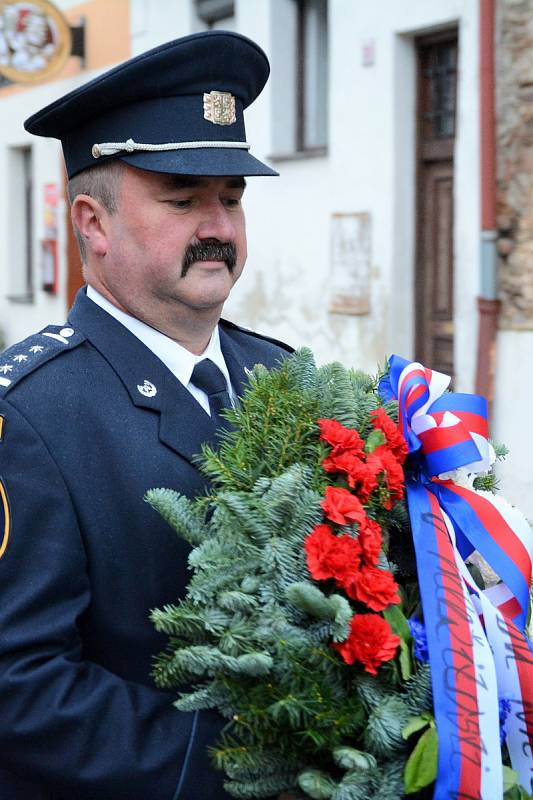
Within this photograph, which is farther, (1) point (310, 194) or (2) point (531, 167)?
(1) point (310, 194)

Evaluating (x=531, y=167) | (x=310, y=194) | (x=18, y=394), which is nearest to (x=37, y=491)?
(x=18, y=394)

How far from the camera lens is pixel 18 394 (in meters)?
1.86

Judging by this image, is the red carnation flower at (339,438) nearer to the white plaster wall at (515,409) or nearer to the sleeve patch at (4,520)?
the sleeve patch at (4,520)

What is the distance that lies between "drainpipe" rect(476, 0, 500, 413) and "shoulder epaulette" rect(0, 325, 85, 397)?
5286mm

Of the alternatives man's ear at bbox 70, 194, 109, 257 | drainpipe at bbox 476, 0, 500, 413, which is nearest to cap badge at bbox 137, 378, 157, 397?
man's ear at bbox 70, 194, 109, 257

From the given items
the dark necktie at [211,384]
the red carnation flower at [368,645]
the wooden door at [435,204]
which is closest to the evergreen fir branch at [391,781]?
the red carnation flower at [368,645]

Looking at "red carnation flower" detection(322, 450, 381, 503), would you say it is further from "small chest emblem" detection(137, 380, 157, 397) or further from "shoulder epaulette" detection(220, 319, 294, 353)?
"shoulder epaulette" detection(220, 319, 294, 353)

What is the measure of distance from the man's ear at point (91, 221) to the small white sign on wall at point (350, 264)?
6218 millimetres

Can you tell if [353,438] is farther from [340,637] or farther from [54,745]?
[54,745]

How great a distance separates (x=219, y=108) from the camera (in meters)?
2.09

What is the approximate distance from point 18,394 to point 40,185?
11801 millimetres

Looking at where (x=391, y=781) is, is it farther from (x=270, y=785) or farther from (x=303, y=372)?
(x=303, y=372)

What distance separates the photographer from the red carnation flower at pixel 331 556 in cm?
151

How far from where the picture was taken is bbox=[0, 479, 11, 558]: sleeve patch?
1737mm
